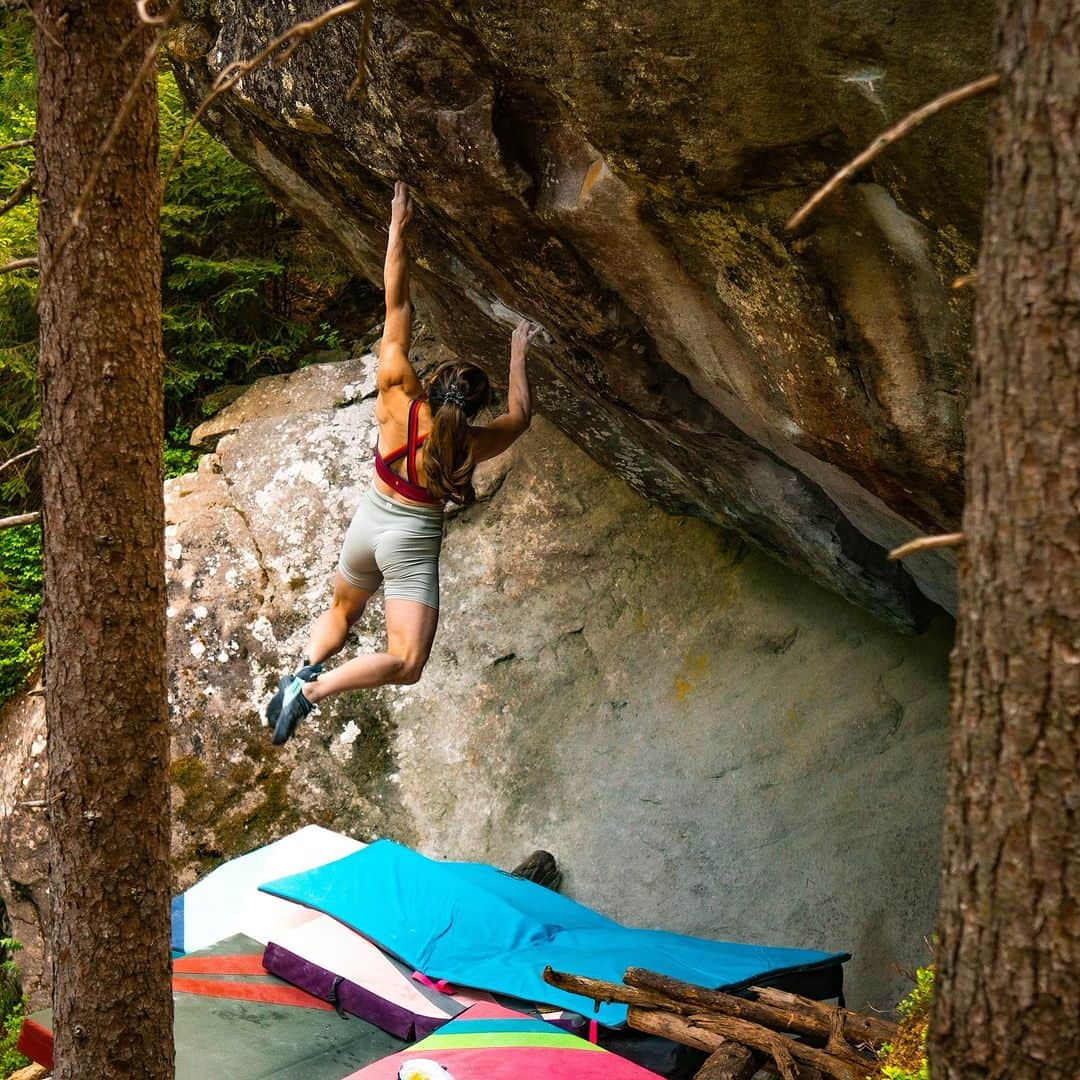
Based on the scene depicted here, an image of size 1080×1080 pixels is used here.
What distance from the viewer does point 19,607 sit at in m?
10.5

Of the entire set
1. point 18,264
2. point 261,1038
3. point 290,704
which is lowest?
point 261,1038

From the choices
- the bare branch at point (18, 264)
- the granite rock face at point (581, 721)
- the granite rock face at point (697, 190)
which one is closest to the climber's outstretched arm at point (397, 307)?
the granite rock face at point (697, 190)

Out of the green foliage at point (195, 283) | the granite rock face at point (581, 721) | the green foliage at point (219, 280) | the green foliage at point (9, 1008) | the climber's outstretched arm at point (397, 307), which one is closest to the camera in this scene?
the climber's outstretched arm at point (397, 307)

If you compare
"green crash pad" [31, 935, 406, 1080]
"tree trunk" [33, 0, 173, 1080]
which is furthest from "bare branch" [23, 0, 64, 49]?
"green crash pad" [31, 935, 406, 1080]

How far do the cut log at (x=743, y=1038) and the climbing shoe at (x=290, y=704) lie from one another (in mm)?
2216

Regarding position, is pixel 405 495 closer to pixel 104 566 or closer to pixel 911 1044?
pixel 104 566

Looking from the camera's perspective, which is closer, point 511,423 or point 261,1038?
point 261,1038

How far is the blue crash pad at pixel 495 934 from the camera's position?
6418mm

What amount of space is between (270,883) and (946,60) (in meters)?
5.83

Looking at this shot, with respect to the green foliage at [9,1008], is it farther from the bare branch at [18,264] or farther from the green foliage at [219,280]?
the bare branch at [18,264]

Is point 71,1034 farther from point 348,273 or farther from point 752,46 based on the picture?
point 348,273

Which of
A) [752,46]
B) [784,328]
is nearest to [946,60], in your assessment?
[752,46]

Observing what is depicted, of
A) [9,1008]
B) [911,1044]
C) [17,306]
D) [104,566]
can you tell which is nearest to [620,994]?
[911,1044]

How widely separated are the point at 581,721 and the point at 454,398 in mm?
4212
